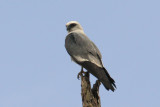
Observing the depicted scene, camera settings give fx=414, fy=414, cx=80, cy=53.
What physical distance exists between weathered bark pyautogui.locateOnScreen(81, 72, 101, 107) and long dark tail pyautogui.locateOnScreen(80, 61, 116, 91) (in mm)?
358

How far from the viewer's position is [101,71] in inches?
369

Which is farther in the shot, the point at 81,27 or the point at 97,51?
the point at 81,27

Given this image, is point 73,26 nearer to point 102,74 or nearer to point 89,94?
point 102,74

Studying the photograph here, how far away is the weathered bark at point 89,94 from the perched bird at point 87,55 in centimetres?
52

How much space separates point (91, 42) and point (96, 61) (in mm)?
791

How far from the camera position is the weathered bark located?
7957 millimetres

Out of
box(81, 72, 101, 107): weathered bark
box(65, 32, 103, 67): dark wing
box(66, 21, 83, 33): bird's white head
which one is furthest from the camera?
box(66, 21, 83, 33): bird's white head

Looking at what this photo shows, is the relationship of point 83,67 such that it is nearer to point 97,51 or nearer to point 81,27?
point 97,51

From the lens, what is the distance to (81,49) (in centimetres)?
1062

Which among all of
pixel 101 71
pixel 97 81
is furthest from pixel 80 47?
pixel 97 81

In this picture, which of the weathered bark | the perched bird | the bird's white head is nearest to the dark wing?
the perched bird

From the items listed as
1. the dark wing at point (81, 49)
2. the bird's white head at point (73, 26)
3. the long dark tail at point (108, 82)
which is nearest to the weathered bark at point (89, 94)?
the long dark tail at point (108, 82)

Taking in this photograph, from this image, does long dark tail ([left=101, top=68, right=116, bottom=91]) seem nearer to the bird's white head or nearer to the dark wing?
the dark wing

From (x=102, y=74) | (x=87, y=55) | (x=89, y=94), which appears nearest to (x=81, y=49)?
(x=87, y=55)
